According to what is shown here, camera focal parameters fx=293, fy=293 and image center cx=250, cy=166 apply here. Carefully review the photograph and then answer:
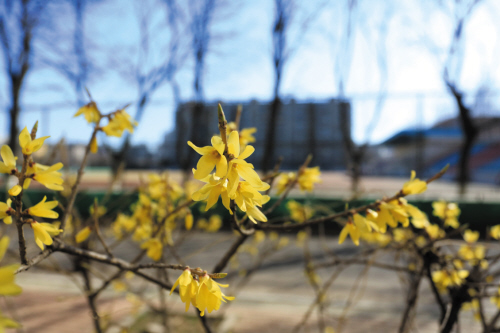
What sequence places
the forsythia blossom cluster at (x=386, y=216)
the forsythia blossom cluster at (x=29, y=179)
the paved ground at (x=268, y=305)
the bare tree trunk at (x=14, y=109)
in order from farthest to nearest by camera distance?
the bare tree trunk at (x=14, y=109) < the paved ground at (x=268, y=305) < the forsythia blossom cluster at (x=386, y=216) < the forsythia blossom cluster at (x=29, y=179)

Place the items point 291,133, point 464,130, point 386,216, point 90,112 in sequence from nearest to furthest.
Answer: point 386,216 → point 90,112 → point 464,130 → point 291,133

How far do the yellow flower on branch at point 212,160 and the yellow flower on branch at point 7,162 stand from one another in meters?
0.45

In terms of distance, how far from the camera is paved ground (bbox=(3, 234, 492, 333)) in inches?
112

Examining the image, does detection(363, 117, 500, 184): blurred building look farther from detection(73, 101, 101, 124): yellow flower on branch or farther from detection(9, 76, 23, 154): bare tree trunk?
detection(9, 76, 23, 154): bare tree trunk

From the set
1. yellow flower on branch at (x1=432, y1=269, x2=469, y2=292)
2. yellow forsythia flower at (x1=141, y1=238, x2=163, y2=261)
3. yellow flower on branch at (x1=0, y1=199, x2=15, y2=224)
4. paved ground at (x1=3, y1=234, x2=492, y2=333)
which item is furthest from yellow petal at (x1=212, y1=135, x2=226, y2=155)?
paved ground at (x1=3, y1=234, x2=492, y2=333)

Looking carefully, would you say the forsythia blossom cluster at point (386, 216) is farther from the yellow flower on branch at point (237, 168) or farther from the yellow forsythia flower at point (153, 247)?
the yellow forsythia flower at point (153, 247)

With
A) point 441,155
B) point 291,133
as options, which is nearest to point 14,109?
point 291,133

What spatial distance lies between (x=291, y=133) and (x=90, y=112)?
20040mm

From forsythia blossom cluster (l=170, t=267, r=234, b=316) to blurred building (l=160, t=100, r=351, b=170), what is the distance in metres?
8.15

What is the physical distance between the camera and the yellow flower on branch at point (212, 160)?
54 centimetres

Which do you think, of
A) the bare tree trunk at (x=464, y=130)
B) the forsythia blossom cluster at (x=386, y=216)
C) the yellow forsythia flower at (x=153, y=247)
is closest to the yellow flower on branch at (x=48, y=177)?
the yellow forsythia flower at (x=153, y=247)

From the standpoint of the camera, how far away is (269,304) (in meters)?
3.36

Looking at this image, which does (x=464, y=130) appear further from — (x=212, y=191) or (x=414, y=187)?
(x=212, y=191)

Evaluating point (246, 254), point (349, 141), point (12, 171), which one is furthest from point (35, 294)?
point (349, 141)
